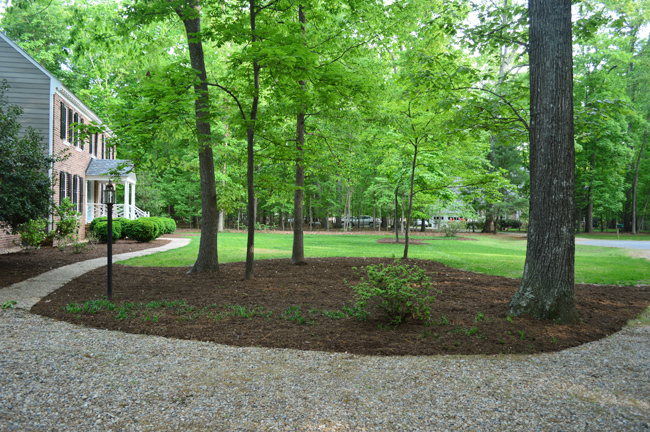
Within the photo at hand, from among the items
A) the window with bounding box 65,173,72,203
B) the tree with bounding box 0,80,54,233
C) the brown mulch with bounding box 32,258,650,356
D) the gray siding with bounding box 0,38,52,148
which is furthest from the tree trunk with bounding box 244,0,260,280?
the window with bounding box 65,173,72,203

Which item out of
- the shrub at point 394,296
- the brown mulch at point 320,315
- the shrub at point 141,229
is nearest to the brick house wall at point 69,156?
the shrub at point 141,229

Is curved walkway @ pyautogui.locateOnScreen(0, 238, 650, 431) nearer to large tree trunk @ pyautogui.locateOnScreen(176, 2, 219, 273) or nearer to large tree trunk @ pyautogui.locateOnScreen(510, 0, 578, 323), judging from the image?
large tree trunk @ pyautogui.locateOnScreen(510, 0, 578, 323)

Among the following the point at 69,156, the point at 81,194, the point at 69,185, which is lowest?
the point at 81,194

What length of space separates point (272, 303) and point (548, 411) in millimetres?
4028

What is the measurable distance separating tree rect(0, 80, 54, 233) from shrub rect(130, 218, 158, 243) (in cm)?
730

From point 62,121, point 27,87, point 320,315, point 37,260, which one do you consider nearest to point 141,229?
point 62,121

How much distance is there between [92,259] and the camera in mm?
10922

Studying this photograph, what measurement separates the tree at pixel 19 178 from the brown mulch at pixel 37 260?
0.98 meters

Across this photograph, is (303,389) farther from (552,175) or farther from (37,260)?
(37,260)

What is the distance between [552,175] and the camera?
4914 millimetres

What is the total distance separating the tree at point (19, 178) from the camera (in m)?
7.95

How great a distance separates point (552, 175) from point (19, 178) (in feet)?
32.6

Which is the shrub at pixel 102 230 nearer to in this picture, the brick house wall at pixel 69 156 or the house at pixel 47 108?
the house at pixel 47 108

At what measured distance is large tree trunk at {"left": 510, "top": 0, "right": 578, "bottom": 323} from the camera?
4910 mm
